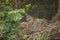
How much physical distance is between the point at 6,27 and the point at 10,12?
268 mm

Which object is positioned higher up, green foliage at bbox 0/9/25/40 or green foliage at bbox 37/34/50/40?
green foliage at bbox 0/9/25/40

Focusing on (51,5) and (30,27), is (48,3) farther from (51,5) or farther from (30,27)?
(30,27)

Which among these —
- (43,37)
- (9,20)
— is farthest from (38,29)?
(9,20)

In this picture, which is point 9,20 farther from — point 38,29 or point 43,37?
point 38,29

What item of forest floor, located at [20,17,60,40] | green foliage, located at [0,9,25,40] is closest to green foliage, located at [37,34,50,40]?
forest floor, located at [20,17,60,40]

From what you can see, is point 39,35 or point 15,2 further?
point 39,35

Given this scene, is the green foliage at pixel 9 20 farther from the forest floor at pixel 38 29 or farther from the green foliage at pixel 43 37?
the green foliage at pixel 43 37

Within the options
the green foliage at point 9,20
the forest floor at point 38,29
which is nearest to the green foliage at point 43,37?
the forest floor at point 38,29

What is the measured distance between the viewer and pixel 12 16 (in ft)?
13.4

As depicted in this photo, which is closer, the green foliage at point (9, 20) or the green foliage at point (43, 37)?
the green foliage at point (9, 20)

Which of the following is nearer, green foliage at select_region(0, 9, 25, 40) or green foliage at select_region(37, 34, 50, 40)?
green foliage at select_region(0, 9, 25, 40)

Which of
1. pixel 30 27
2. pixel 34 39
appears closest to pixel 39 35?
pixel 34 39

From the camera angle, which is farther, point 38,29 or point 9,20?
point 38,29

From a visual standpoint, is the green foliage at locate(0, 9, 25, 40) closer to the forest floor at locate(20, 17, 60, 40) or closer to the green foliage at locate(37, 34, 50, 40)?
the forest floor at locate(20, 17, 60, 40)
